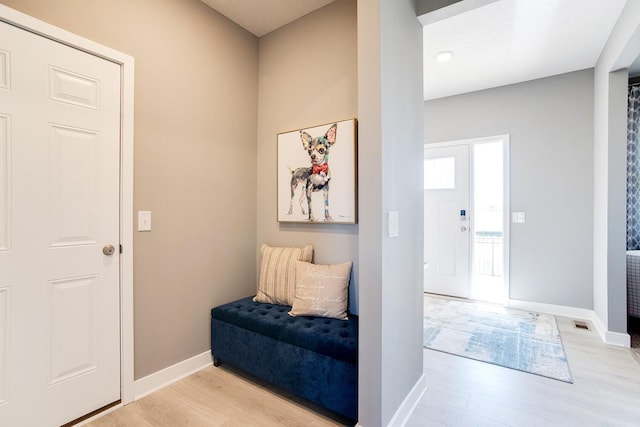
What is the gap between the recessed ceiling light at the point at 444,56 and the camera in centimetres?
292

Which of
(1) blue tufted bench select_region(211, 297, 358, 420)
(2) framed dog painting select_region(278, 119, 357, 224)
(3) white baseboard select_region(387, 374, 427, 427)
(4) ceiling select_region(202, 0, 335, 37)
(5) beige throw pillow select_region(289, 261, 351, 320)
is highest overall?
(4) ceiling select_region(202, 0, 335, 37)

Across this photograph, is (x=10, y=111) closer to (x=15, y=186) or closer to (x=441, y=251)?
(x=15, y=186)

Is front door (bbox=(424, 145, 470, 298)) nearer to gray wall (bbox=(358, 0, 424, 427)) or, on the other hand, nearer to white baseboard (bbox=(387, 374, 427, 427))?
white baseboard (bbox=(387, 374, 427, 427))

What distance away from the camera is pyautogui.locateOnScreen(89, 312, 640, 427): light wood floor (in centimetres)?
169

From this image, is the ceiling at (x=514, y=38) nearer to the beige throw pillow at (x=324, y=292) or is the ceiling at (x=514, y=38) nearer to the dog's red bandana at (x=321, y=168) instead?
the dog's red bandana at (x=321, y=168)

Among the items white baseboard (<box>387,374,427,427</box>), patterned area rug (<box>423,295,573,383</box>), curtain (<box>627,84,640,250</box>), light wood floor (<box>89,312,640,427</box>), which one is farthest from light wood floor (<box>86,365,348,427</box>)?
curtain (<box>627,84,640,250</box>)

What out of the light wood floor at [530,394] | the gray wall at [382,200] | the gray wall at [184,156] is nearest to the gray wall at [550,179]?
the light wood floor at [530,394]

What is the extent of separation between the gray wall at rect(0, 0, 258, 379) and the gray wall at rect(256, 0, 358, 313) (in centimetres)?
12

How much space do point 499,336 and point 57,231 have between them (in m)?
3.50

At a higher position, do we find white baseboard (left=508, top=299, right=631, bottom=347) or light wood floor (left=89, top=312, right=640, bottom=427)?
white baseboard (left=508, top=299, right=631, bottom=347)

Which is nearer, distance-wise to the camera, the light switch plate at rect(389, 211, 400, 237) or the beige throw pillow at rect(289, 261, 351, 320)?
the light switch plate at rect(389, 211, 400, 237)

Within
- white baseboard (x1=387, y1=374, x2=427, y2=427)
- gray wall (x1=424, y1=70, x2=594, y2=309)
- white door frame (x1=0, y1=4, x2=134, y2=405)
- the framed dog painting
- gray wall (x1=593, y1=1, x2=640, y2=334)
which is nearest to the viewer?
white baseboard (x1=387, y1=374, x2=427, y2=427)

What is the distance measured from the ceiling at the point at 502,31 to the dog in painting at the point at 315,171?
0.96m

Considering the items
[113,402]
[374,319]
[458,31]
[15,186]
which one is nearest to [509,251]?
[458,31]
